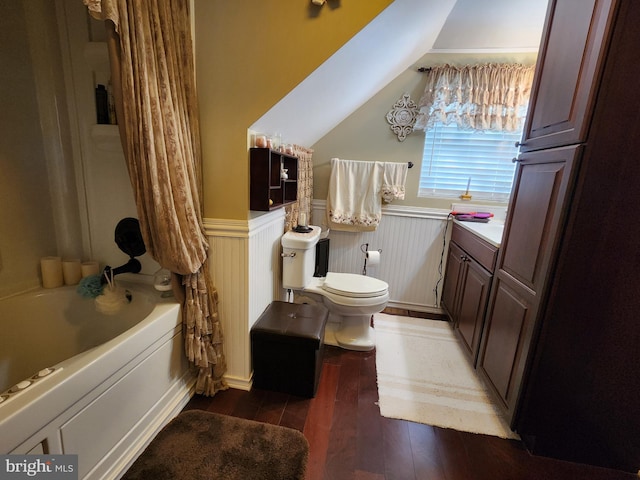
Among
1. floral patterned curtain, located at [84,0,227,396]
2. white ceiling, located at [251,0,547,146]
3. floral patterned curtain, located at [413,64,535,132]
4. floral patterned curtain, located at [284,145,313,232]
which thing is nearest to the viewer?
floral patterned curtain, located at [84,0,227,396]

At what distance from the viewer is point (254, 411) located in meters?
1.48

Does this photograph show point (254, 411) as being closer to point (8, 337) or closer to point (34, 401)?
point (34, 401)

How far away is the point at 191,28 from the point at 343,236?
191 cm

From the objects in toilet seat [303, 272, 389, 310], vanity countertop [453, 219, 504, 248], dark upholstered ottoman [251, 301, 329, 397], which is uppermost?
vanity countertop [453, 219, 504, 248]

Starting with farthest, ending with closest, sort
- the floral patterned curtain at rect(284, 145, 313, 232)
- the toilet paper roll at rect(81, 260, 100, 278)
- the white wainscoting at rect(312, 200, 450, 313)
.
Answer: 1. the white wainscoting at rect(312, 200, 450, 313)
2. the floral patterned curtain at rect(284, 145, 313, 232)
3. the toilet paper roll at rect(81, 260, 100, 278)

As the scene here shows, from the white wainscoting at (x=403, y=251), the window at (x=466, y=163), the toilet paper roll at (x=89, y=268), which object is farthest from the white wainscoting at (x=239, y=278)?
the window at (x=466, y=163)

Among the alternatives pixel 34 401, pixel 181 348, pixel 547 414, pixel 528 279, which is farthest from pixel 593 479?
pixel 34 401

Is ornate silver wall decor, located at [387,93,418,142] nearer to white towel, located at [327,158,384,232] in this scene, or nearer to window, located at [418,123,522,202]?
window, located at [418,123,522,202]

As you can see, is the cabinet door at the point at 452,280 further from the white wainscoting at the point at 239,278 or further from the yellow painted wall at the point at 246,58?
the yellow painted wall at the point at 246,58

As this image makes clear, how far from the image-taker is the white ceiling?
1373mm

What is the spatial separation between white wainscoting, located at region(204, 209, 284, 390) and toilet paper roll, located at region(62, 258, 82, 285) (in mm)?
785

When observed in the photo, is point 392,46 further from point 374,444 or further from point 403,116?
point 374,444

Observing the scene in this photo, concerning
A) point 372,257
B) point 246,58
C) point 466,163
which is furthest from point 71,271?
point 466,163

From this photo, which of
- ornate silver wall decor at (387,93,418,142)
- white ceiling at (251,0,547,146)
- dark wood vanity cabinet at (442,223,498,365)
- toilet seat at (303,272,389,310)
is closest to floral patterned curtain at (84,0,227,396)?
white ceiling at (251,0,547,146)
